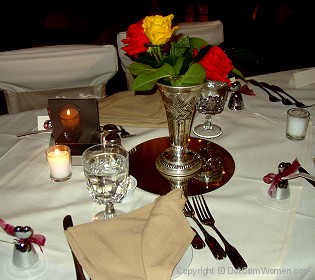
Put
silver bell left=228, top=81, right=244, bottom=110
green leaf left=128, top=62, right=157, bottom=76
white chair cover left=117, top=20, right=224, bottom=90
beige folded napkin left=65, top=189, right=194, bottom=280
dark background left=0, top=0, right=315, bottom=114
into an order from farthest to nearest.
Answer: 1. dark background left=0, top=0, right=315, bottom=114
2. white chair cover left=117, top=20, right=224, bottom=90
3. silver bell left=228, top=81, right=244, bottom=110
4. green leaf left=128, top=62, right=157, bottom=76
5. beige folded napkin left=65, top=189, right=194, bottom=280

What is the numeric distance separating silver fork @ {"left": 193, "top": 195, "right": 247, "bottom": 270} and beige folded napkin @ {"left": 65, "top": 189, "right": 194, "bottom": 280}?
92 millimetres

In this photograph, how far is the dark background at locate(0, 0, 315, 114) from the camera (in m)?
4.43

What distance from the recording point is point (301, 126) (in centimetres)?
134

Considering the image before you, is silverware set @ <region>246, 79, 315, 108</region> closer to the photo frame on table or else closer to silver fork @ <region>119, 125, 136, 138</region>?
silver fork @ <region>119, 125, 136, 138</region>

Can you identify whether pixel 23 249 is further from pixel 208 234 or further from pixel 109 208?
pixel 208 234

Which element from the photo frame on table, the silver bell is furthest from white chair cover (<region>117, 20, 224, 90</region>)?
the photo frame on table

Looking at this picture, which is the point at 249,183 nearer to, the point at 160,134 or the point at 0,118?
the point at 160,134

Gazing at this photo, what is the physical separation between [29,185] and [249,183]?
1.96 feet

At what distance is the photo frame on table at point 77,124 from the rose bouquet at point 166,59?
237 millimetres

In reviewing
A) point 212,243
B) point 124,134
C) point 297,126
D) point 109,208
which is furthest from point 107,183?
point 297,126

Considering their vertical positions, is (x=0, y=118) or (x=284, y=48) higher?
(x=0, y=118)

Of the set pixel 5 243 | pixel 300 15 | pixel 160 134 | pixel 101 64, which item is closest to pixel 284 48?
pixel 300 15

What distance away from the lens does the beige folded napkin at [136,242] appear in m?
0.84

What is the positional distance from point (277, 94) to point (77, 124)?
0.82 meters
